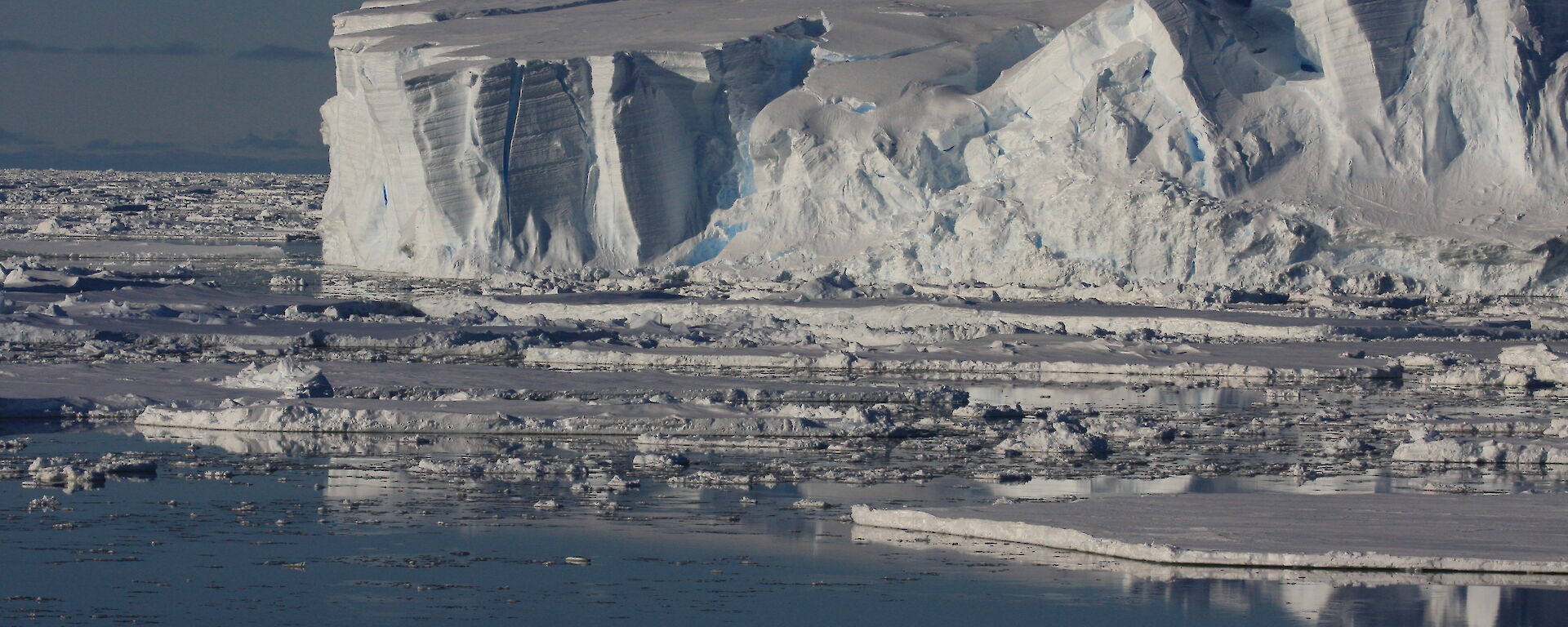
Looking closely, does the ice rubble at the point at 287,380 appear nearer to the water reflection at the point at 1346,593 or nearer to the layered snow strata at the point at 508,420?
the layered snow strata at the point at 508,420

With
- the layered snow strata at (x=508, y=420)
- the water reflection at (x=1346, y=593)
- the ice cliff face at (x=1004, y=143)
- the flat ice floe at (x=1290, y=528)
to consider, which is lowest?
the water reflection at (x=1346, y=593)

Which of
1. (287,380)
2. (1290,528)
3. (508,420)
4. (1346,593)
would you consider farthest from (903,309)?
(1346,593)

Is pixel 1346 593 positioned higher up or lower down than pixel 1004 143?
lower down

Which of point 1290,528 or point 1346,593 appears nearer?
point 1346,593

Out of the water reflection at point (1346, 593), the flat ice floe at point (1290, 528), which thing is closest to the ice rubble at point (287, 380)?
the flat ice floe at point (1290, 528)

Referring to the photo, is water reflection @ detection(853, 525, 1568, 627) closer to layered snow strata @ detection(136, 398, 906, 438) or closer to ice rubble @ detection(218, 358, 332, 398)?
layered snow strata @ detection(136, 398, 906, 438)

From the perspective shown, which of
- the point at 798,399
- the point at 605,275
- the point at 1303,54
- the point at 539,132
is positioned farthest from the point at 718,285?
the point at 798,399

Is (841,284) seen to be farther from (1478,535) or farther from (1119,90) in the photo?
(1478,535)

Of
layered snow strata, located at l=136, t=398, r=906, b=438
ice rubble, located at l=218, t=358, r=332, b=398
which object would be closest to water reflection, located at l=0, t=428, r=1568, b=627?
layered snow strata, located at l=136, t=398, r=906, b=438

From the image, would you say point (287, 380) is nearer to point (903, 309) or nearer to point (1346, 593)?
point (903, 309)
